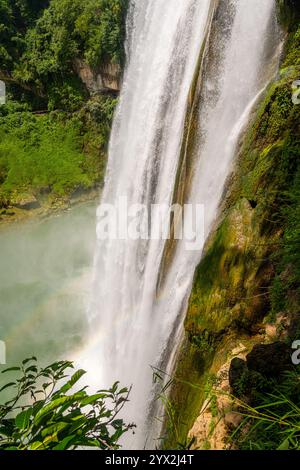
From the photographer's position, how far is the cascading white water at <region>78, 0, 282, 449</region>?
4.46 metres

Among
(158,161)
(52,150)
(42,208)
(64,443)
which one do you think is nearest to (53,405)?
(64,443)

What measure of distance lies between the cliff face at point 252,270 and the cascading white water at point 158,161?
25.8 inches

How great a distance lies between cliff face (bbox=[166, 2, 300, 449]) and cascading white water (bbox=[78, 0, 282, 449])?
2.15ft

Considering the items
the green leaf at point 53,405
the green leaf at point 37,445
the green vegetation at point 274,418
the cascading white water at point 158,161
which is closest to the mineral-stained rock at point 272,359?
the green vegetation at point 274,418

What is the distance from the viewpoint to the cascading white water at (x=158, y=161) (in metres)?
4.46

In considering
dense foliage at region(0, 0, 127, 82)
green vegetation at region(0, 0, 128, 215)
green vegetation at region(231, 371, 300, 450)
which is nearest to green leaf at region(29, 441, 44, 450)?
green vegetation at region(231, 371, 300, 450)

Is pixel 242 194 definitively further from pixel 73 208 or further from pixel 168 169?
pixel 73 208

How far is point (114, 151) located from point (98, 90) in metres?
7.18

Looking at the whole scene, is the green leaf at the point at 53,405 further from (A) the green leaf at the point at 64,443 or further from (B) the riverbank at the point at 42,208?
(B) the riverbank at the point at 42,208

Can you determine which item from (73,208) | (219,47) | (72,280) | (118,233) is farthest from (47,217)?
(219,47)

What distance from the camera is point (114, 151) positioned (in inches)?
428

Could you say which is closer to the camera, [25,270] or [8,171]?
[25,270]

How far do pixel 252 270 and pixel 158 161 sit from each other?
401 centimetres

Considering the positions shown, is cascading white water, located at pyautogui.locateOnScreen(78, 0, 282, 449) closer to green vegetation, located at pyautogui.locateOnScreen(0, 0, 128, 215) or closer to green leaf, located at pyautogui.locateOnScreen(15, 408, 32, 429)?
green leaf, located at pyautogui.locateOnScreen(15, 408, 32, 429)
